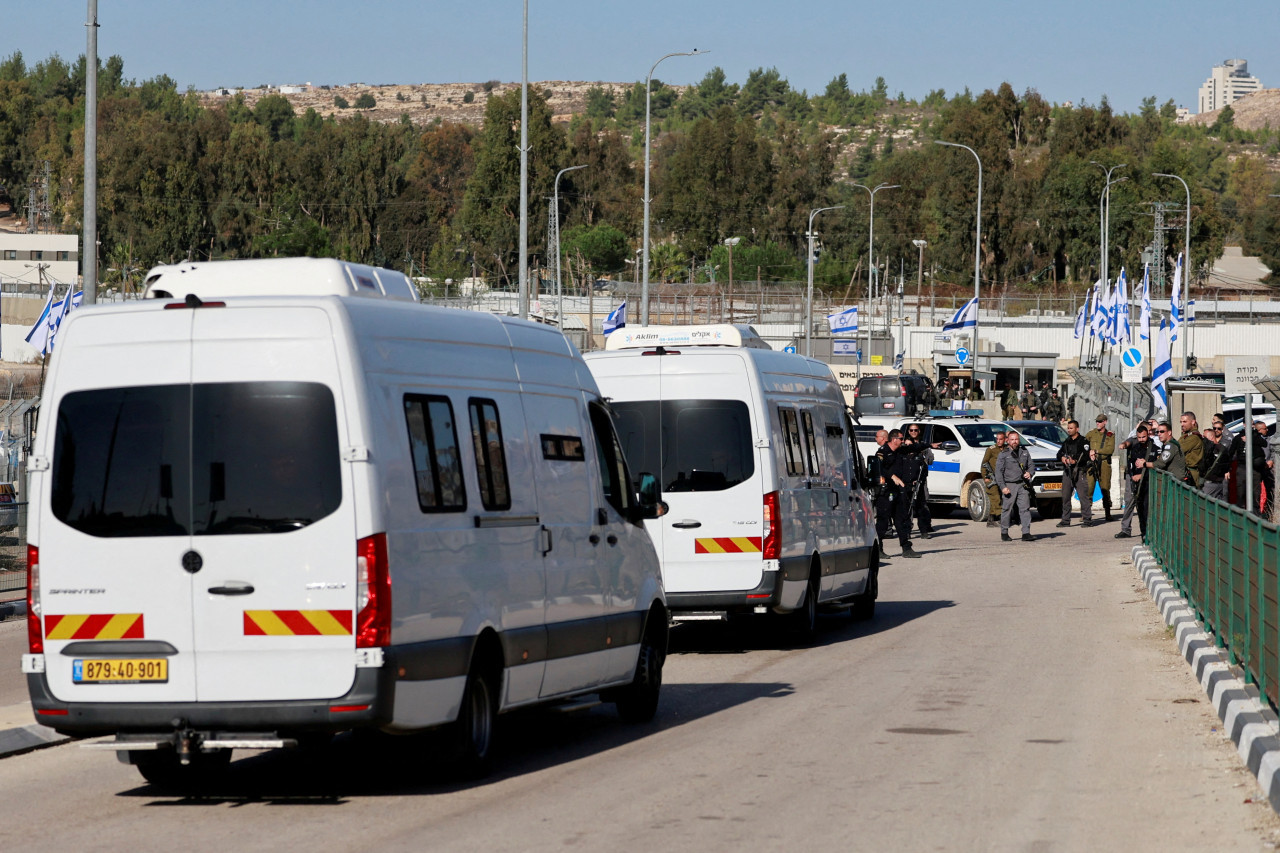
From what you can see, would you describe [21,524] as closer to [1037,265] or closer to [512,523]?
[512,523]

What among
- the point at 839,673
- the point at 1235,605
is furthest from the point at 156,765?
the point at 1235,605

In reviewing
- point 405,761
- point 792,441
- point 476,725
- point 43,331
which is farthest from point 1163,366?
point 476,725

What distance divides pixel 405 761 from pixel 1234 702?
4.91m

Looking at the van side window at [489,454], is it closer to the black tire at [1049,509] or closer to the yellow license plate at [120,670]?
the yellow license plate at [120,670]

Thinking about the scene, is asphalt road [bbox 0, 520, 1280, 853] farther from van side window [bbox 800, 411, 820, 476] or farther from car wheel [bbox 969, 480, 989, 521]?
car wheel [bbox 969, 480, 989, 521]

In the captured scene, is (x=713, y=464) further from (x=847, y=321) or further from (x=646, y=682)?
(x=847, y=321)

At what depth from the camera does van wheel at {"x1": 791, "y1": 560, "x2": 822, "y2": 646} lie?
15.0 metres

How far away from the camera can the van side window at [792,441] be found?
14499 millimetres

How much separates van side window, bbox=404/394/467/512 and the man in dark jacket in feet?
72.9

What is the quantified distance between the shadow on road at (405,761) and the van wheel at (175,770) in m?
0.06

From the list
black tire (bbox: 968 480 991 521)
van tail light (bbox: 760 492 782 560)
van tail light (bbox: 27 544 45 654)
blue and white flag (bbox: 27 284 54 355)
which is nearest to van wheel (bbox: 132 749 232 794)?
van tail light (bbox: 27 544 45 654)

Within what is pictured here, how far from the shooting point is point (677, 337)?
14727mm

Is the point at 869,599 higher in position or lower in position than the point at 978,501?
higher

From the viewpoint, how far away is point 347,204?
125812 millimetres
